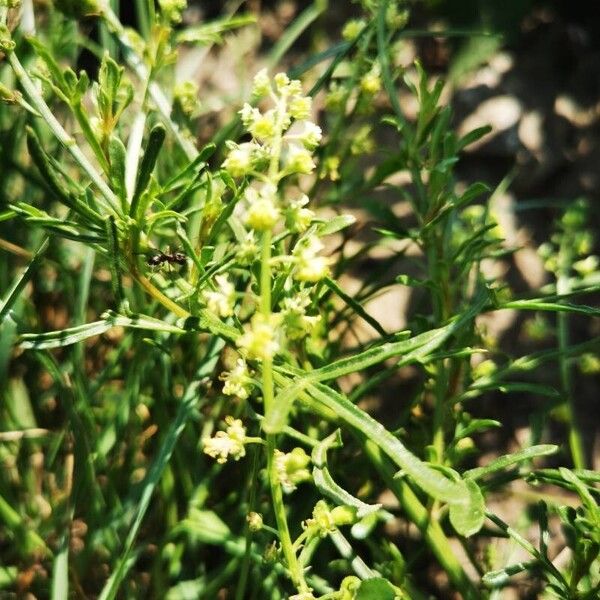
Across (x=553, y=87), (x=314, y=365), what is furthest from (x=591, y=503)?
(x=553, y=87)

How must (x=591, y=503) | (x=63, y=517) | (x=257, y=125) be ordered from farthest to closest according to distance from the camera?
(x=63, y=517)
(x=591, y=503)
(x=257, y=125)

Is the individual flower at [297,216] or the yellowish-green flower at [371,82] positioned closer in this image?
the individual flower at [297,216]

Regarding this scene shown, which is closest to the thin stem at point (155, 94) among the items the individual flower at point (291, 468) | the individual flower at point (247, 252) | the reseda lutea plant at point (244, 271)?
the reseda lutea plant at point (244, 271)

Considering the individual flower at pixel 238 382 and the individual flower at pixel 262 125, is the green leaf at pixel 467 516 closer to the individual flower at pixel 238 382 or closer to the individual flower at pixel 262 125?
the individual flower at pixel 238 382

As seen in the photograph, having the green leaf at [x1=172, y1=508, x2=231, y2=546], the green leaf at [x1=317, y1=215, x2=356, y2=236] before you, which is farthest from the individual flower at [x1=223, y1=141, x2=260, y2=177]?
the green leaf at [x1=172, y1=508, x2=231, y2=546]

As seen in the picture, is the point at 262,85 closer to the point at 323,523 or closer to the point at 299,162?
the point at 299,162

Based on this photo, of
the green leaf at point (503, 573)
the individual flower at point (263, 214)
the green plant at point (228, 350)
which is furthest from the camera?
the green leaf at point (503, 573)

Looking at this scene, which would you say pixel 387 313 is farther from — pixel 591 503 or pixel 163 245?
pixel 591 503

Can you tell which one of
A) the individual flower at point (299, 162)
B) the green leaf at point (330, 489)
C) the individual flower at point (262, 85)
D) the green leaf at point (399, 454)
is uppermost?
the individual flower at point (262, 85)
